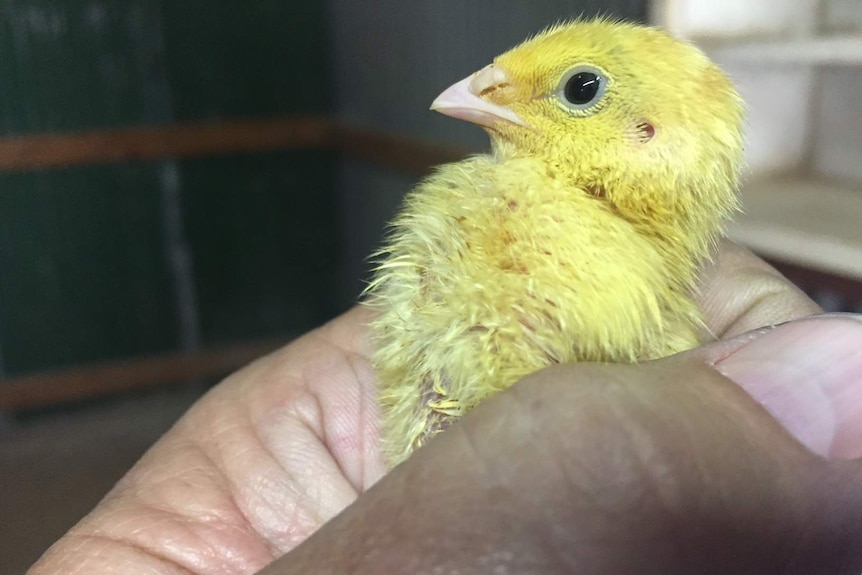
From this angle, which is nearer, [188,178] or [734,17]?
[734,17]

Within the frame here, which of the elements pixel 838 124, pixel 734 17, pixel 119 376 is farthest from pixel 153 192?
pixel 838 124

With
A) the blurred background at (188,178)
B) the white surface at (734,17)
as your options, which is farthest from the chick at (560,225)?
the blurred background at (188,178)

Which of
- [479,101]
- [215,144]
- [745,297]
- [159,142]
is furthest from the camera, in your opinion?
[215,144]

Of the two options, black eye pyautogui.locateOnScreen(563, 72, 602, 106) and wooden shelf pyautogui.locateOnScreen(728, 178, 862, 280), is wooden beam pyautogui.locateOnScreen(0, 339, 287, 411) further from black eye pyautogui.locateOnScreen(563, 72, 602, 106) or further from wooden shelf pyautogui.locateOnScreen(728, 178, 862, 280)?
black eye pyautogui.locateOnScreen(563, 72, 602, 106)

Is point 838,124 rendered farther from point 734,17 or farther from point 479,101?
point 479,101

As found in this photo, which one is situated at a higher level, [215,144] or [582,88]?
[582,88]

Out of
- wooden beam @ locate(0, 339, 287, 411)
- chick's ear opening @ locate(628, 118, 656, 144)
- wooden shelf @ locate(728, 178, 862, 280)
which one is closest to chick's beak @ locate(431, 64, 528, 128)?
chick's ear opening @ locate(628, 118, 656, 144)

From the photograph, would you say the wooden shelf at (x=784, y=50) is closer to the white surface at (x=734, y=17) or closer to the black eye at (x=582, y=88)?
the white surface at (x=734, y=17)
